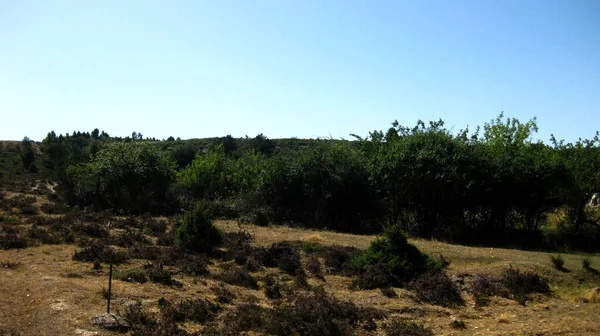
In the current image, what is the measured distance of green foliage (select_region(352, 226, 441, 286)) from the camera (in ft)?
47.6

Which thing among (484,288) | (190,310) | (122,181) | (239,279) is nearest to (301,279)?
(239,279)

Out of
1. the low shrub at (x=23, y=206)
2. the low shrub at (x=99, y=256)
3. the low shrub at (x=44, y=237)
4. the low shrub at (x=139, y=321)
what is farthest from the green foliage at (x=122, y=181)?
the low shrub at (x=139, y=321)

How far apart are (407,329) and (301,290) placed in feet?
12.5

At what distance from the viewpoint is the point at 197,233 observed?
17.0 m

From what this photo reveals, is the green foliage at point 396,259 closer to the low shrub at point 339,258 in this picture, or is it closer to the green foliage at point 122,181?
the low shrub at point 339,258

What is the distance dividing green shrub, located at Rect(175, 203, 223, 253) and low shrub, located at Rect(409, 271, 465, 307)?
746cm

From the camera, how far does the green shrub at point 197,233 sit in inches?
671

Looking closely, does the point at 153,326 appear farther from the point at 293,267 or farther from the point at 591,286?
the point at 591,286

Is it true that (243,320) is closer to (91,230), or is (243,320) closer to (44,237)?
(44,237)

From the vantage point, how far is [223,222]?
83.4ft

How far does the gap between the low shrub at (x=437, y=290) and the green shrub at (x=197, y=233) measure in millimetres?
7458

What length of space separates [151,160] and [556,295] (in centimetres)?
2378

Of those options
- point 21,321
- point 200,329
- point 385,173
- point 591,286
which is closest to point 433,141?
point 385,173

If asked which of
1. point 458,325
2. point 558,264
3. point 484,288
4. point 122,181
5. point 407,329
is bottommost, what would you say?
point 458,325
